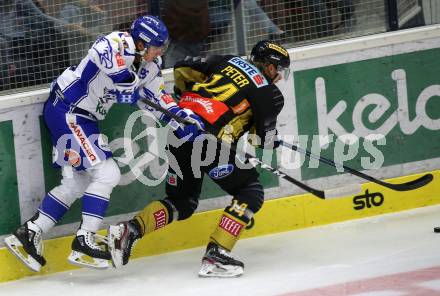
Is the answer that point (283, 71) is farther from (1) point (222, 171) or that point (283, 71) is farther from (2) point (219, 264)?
(2) point (219, 264)

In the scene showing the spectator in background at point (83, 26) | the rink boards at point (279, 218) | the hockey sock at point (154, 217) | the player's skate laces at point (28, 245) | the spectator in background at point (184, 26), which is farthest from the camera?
the spectator in background at point (184, 26)

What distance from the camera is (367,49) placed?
23.3 feet

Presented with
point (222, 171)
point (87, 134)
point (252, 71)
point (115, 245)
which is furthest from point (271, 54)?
point (115, 245)

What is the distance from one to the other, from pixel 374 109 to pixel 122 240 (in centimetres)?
200

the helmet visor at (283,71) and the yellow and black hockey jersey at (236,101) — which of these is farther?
the helmet visor at (283,71)

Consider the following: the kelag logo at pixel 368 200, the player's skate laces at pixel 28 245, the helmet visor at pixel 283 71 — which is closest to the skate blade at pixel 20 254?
the player's skate laces at pixel 28 245

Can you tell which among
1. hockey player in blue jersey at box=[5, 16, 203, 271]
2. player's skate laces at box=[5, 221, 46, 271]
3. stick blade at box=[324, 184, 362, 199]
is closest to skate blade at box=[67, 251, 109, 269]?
hockey player in blue jersey at box=[5, 16, 203, 271]

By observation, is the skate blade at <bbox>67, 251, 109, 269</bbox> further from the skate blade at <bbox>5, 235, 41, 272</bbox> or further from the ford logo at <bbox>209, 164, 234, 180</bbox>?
the ford logo at <bbox>209, 164, 234, 180</bbox>

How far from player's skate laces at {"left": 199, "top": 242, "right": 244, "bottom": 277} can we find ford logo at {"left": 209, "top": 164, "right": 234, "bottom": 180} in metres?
0.38

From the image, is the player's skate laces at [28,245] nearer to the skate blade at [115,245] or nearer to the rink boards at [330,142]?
the rink boards at [330,142]

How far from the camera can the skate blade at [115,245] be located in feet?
20.1

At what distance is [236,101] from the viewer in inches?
240

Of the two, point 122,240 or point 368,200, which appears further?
point 368,200

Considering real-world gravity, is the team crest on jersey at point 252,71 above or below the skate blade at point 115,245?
above
